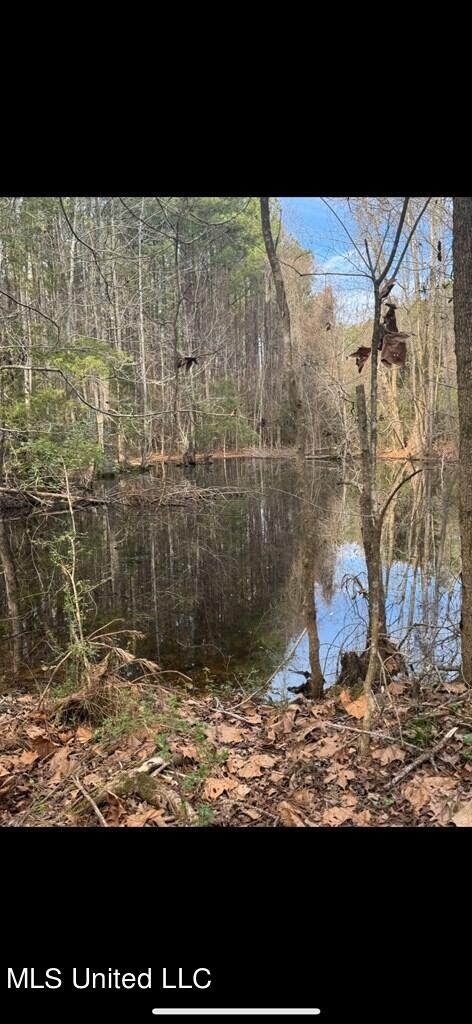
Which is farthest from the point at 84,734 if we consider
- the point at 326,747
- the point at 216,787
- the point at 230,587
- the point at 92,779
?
the point at 230,587

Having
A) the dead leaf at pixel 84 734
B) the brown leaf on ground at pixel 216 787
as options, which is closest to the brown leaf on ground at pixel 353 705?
the brown leaf on ground at pixel 216 787

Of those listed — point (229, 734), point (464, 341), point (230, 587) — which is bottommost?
point (229, 734)

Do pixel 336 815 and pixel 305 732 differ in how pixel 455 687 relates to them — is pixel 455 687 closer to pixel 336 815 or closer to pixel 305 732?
pixel 305 732

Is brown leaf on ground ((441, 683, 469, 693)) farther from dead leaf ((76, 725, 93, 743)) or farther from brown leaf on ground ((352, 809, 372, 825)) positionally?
dead leaf ((76, 725, 93, 743))

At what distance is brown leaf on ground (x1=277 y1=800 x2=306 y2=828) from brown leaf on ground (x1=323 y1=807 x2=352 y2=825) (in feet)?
0.31

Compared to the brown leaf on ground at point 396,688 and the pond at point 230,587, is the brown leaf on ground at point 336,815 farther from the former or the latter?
the pond at point 230,587

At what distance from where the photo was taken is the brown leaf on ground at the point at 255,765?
2.24 meters

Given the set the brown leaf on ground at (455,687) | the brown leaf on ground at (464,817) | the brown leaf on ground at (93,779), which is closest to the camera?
the brown leaf on ground at (464,817)

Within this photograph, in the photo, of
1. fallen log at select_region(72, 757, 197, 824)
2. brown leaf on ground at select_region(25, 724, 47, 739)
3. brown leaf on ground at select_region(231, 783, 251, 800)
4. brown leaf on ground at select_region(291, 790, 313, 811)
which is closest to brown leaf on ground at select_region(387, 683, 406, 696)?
brown leaf on ground at select_region(291, 790, 313, 811)

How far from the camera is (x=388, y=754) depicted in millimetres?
2252

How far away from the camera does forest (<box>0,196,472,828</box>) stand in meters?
2.14

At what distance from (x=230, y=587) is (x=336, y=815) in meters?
3.90
